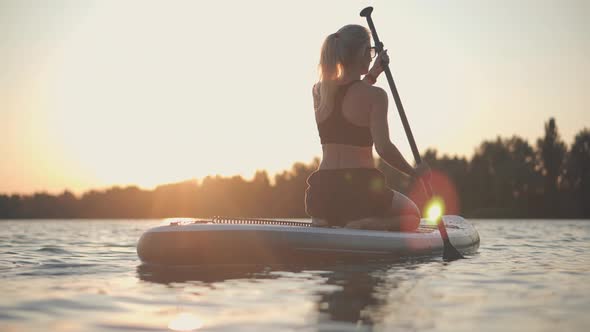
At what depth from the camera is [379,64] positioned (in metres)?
6.39

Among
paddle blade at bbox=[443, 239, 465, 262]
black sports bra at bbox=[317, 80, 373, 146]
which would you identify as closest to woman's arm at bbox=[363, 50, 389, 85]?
black sports bra at bbox=[317, 80, 373, 146]

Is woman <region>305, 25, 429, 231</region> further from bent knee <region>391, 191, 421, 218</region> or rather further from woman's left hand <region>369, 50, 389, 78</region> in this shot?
woman's left hand <region>369, 50, 389, 78</region>

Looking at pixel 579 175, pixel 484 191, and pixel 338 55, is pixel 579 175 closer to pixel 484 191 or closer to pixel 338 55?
pixel 484 191

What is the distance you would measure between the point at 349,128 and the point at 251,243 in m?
1.38

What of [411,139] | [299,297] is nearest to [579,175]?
[411,139]

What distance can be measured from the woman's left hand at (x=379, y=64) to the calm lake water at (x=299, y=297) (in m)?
1.96

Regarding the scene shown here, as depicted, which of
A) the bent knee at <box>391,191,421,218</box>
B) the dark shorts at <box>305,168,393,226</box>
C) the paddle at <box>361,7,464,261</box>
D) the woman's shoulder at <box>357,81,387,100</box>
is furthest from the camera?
the paddle at <box>361,7,464,261</box>

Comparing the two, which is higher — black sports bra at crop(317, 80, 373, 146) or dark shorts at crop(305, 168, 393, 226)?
black sports bra at crop(317, 80, 373, 146)

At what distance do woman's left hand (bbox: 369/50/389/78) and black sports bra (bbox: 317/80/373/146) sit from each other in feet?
2.24

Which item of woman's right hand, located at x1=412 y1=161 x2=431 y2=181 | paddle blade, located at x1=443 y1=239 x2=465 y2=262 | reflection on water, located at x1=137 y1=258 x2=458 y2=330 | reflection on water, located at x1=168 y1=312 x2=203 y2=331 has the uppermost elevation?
woman's right hand, located at x1=412 y1=161 x2=431 y2=181

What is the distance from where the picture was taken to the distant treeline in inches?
2338

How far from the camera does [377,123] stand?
18.7 ft

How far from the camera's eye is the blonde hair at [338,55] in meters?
5.71

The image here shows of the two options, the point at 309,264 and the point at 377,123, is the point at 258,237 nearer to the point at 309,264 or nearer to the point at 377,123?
the point at 309,264
